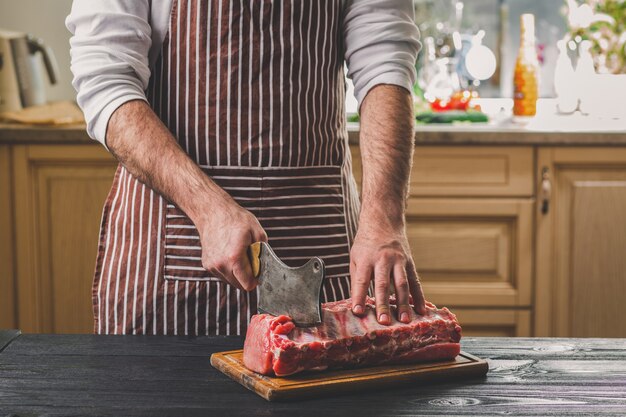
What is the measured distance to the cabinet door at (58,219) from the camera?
2.48 metres

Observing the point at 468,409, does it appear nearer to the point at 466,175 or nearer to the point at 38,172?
the point at 466,175

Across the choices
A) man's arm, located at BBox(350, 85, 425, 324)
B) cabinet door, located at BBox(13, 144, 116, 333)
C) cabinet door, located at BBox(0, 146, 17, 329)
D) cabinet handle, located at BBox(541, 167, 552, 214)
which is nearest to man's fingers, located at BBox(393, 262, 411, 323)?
man's arm, located at BBox(350, 85, 425, 324)

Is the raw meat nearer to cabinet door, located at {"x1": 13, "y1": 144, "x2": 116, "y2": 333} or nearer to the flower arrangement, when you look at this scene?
cabinet door, located at {"x1": 13, "y1": 144, "x2": 116, "y2": 333}

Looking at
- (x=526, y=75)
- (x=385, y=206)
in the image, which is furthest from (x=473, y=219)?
(x=385, y=206)

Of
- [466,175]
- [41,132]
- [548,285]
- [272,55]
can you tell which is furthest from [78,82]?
[548,285]

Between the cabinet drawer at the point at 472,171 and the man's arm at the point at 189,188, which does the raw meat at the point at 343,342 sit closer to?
the man's arm at the point at 189,188

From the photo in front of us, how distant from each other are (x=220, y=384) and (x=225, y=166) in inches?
17.5

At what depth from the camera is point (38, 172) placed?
8.17 feet

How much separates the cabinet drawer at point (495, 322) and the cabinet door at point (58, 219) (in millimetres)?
1028

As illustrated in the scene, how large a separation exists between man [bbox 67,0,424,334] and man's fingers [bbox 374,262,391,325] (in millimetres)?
112

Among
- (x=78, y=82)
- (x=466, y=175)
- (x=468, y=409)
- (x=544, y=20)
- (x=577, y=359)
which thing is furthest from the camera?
(x=544, y=20)

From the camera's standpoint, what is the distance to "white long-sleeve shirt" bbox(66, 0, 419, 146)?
4.22 ft

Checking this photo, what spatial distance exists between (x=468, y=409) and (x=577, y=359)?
Answer: 0.79 feet

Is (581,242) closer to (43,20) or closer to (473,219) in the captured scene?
(473,219)
